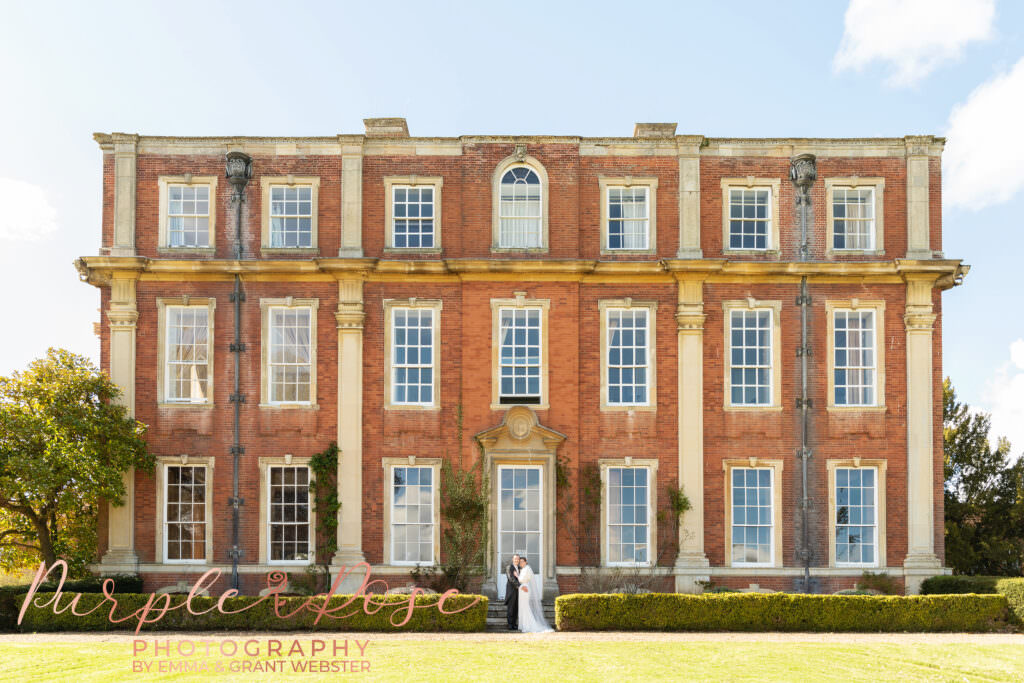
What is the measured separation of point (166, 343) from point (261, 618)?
331 inches

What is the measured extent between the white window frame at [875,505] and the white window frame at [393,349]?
10.3 meters

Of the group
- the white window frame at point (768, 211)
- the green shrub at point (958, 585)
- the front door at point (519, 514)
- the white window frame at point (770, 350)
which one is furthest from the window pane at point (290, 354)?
the green shrub at point (958, 585)

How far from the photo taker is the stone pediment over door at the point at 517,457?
72.4 feet

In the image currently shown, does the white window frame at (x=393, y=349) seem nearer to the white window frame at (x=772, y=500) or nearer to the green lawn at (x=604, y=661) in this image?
the green lawn at (x=604, y=661)

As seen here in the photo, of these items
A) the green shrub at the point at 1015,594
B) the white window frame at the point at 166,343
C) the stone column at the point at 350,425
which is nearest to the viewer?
the green shrub at the point at 1015,594

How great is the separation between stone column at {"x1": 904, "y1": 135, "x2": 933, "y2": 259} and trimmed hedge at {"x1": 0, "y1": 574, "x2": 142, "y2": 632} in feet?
69.8

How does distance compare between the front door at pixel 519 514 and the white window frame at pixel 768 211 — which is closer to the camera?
the front door at pixel 519 514

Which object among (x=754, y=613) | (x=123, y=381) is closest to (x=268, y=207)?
(x=123, y=381)

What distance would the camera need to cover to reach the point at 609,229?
77.1 feet

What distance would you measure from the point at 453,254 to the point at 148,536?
10599 mm

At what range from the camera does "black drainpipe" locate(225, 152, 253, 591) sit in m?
22.5

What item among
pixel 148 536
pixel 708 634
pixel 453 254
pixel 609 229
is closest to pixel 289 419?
pixel 148 536

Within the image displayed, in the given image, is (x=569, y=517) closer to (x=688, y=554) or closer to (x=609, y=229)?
(x=688, y=554)

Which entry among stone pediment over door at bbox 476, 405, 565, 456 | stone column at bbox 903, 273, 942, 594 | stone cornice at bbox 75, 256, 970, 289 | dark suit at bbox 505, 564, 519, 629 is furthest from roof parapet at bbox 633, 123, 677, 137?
dark suit at bbox 505, 564, 519, 629
